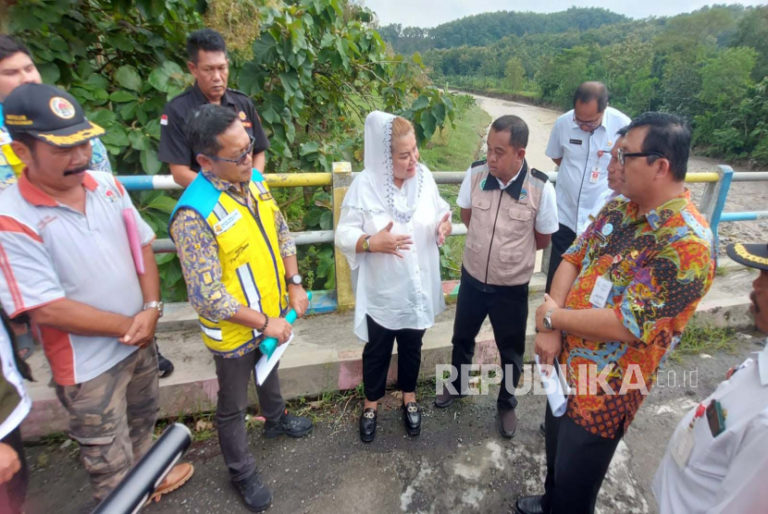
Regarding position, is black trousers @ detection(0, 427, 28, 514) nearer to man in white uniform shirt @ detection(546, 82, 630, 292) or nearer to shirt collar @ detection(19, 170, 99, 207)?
shirt collar @ detection(19, 170, 99, 207)

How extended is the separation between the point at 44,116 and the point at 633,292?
199 centimetres

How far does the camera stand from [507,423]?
8.36 ft

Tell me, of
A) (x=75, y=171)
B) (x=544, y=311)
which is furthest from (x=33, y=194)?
(x=544, y=311)

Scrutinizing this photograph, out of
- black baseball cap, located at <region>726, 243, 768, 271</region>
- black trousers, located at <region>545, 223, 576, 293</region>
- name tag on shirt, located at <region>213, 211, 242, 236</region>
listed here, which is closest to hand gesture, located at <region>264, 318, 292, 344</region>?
name tag on shirt, located at <region>213, 211, 242, 236</region>

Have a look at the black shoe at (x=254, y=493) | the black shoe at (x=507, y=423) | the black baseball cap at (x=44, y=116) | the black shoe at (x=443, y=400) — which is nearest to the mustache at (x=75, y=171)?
Result: the black baseball cap at (x=44, y=116)

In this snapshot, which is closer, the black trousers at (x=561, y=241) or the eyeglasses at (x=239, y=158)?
the eyeglasses at (x=239, y=158)

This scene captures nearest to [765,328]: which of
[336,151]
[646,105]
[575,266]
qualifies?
[575,266]

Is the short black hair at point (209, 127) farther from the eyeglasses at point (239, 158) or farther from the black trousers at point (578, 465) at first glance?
the black trousers at point (578, 465)

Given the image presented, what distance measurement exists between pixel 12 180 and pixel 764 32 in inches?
1355

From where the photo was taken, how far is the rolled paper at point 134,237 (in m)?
1.71

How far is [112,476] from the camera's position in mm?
1692

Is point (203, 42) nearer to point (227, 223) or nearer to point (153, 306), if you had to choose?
point (227, 223)

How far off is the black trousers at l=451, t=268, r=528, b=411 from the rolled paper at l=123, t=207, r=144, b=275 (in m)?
1.67

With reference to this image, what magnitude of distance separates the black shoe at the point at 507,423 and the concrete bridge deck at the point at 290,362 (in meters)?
0.49
